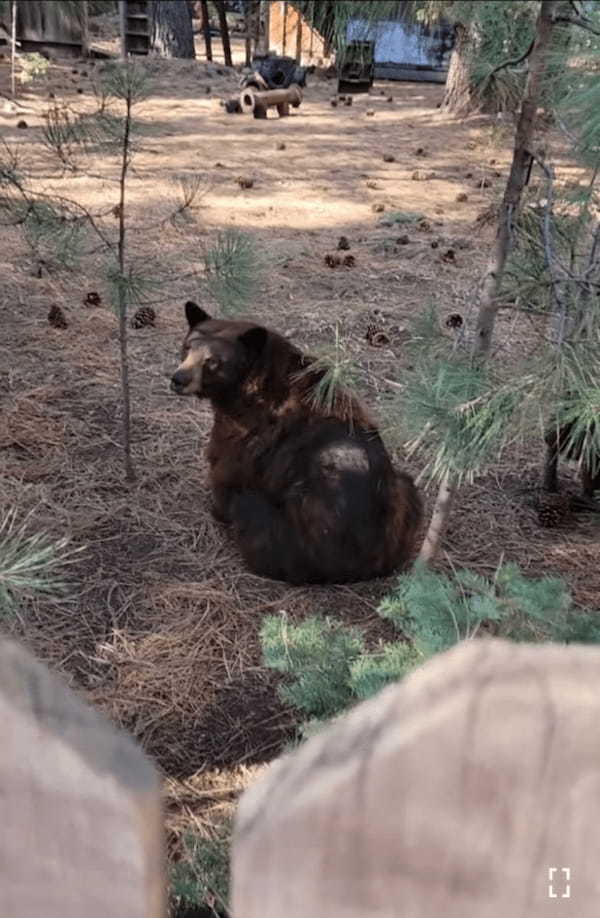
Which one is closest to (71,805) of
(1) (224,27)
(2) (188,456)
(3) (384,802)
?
(3) (384,802)

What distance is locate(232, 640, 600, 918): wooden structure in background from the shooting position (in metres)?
0.59

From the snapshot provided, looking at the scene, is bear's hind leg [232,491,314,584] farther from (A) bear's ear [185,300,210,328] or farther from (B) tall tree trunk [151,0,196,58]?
(B) tall tree trunk [151,0,196,58]

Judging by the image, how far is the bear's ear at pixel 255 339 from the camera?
3533 mm

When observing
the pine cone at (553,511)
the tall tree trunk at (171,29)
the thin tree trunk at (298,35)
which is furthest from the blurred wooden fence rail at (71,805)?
the tall tree trunk at (171,29)

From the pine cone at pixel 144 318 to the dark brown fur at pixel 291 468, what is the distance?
196cm

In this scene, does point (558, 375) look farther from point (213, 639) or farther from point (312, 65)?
point (312, 65)

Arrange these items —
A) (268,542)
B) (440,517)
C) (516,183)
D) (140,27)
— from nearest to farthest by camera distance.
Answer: (516,183)
(440,517)
(268,542)
(140,27)

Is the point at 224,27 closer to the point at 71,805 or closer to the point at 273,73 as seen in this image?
the point at 273,73

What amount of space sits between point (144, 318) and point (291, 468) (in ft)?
8.25

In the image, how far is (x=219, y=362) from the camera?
3.60m

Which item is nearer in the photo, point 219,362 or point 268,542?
point 268,542

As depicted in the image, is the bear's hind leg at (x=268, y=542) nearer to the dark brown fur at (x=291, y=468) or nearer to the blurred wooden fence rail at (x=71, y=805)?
the dark brown fur at (x=291, y=468)

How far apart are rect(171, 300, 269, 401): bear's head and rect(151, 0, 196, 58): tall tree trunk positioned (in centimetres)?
1685

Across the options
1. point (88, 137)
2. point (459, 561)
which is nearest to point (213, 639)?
point (459, 561)
